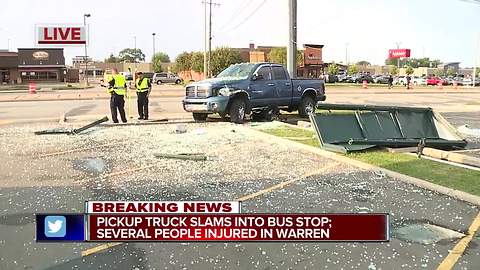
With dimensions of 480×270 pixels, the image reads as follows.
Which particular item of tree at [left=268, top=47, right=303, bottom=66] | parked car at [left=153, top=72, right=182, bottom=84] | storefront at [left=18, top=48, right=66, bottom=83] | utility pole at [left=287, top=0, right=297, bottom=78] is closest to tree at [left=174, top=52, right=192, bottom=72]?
parked car at [left=153, top=72, right=182, bottom=84]

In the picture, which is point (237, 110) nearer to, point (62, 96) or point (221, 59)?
point (62, 96)

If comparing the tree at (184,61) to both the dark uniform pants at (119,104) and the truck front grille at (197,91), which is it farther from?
the dark uniform pants at (119,104)

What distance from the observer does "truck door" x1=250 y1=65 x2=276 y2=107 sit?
1603cm

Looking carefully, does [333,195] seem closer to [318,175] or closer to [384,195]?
[384,195]

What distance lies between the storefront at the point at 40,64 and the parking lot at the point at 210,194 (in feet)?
232

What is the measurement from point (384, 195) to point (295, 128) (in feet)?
24.0

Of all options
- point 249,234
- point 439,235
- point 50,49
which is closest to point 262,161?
point 439,235

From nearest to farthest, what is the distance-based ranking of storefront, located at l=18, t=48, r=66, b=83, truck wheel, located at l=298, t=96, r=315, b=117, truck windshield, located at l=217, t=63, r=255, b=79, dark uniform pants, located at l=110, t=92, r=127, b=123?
dark uniform pants, located at l=110, t=92, r=127, b=123 → truck windshield, located at l=217, t=63, r=255, b=79 → truck wheel, located at l=298, t=96, r=315, b=117 → storefront, located at l=18, t=48, r=66, b=83

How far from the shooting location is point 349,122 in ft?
37.3

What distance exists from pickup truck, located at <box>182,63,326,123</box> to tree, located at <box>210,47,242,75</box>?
5700 centimetres

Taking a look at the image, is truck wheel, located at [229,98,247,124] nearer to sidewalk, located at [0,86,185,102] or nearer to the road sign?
sidewalk, located at [0,86,185,102]

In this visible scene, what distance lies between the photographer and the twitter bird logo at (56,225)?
411 cm

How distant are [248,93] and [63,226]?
473 inches

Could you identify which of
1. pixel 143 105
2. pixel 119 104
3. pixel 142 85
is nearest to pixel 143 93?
pixel 142 85
